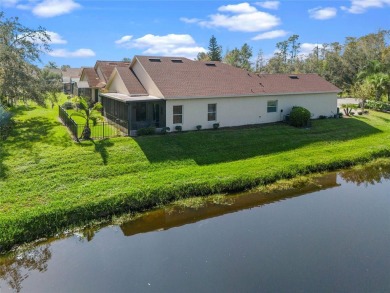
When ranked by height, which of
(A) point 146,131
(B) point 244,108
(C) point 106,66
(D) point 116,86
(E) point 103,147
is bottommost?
(E) point 103,147

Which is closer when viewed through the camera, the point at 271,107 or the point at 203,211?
the point at 203,211

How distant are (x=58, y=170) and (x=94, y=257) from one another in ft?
22.1

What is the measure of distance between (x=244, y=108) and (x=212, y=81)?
3.04m

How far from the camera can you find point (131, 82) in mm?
24656

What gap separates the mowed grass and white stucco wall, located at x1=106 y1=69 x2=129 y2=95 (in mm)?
5113

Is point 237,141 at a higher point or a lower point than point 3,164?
higher

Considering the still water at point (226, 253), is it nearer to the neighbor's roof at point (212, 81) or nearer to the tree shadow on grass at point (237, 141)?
the tree shadow on grass at point (237, 141)

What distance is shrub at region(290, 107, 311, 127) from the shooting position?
83.1 ft

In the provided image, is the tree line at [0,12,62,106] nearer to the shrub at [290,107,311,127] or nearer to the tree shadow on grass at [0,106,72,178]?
the tree shadow on grass at [0,106,72,178]

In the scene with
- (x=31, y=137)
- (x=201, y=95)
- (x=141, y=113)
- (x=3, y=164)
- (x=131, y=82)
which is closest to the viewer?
→ (x=3, y=164)

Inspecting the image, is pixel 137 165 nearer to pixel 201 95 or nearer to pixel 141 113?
pixel 141 113

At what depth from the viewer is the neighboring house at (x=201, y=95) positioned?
72.5 ft

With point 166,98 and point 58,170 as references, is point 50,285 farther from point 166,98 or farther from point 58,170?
point 166,98

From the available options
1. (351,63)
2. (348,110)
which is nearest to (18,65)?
(348,110)
